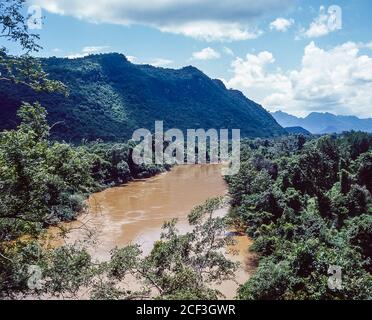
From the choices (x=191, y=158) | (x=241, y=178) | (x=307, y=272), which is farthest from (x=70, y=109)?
(x=307, y=272)

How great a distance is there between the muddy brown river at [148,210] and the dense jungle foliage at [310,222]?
241cm

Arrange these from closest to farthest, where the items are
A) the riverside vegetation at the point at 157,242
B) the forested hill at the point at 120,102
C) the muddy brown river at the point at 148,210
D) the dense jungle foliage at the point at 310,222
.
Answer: the riverside vegetation at the point at 157,242 < the dense jungle foliage at the point at 310,222 < the muddy brown river at the point at 148,210 < the forested hill at the point at 120,102

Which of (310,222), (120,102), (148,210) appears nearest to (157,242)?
(310,222)

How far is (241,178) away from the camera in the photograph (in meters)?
39.0

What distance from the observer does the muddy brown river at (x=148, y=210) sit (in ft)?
96.8

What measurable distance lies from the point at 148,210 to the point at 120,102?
324ft

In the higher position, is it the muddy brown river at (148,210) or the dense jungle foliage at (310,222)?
the dense jungle foliage at (310,222)

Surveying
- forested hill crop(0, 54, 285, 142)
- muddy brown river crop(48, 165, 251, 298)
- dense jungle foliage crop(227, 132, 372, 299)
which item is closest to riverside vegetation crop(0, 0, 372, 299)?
dense jungle foliage crop(227, 132, 372, 299)

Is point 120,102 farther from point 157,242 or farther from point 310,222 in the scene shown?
point 157,242

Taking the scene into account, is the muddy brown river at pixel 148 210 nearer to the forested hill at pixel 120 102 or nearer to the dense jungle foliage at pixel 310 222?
the dense jungle foliage at pixel 310 222

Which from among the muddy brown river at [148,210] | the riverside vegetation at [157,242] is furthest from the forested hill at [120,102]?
the riverside vegetation at [157,242]

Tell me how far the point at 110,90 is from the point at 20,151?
5392 inches

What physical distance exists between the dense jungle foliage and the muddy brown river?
2413mm
